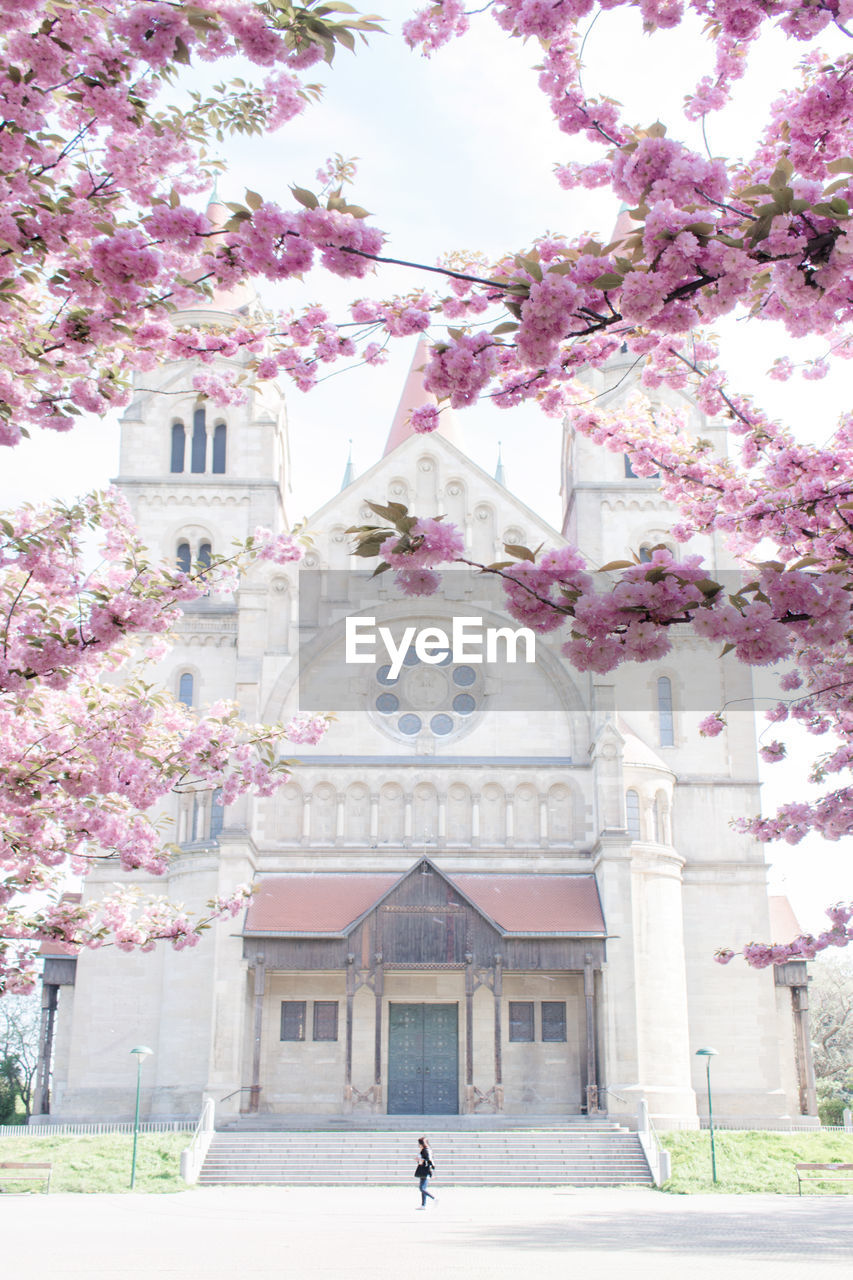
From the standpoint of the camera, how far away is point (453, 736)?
37.0 meters

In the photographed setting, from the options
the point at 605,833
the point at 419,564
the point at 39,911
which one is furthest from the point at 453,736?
the point at 419,564

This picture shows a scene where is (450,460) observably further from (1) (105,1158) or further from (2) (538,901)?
(1) (105,1158)

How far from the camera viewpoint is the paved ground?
46.5 feet

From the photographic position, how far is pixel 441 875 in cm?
3322

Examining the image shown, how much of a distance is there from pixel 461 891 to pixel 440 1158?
6587 mm

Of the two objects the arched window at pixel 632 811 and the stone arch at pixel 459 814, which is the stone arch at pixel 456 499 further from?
the arched window at pixel 632 811

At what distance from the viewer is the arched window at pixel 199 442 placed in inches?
1607

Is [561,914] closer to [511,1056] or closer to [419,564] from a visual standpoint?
[511,1056]

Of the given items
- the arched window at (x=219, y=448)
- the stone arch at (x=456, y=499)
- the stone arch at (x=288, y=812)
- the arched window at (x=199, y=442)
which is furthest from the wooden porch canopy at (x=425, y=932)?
the arched window at (x=199, y=442)

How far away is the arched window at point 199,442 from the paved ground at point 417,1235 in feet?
72.6

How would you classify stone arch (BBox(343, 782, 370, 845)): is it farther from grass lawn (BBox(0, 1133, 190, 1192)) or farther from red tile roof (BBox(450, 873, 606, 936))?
grass lawn (BBox(0, 1133, 190, 1192))

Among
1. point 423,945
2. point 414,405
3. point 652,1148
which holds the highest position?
point 414,405

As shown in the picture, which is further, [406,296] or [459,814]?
[459,814]

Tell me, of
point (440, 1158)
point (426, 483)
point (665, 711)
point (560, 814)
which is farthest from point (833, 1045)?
point (440, 1158)
